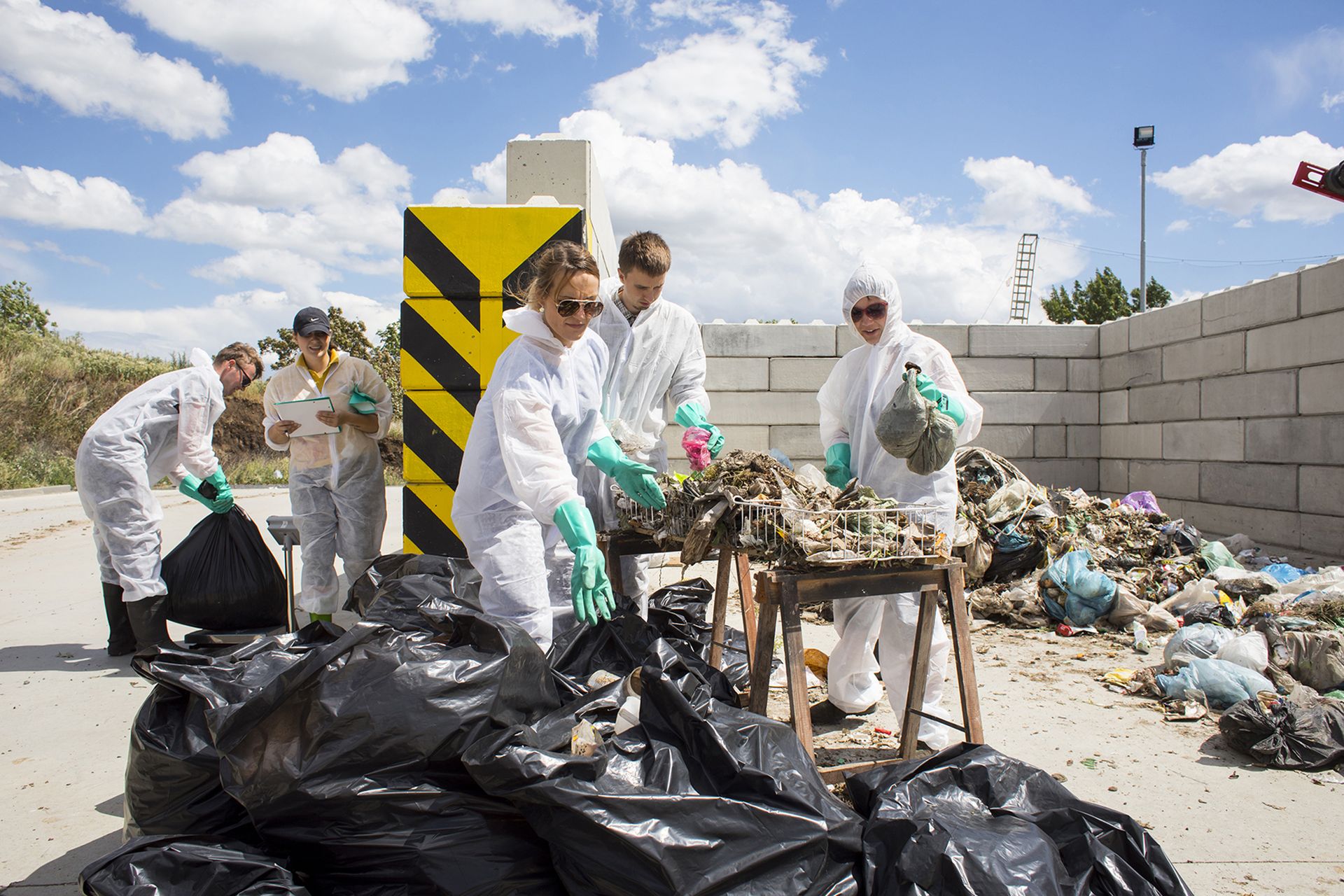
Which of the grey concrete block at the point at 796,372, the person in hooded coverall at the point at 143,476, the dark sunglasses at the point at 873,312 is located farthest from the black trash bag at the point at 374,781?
the grey concrete block at the point at 796,372

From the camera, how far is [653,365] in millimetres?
3551

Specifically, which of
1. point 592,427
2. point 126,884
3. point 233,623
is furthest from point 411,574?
point 233,623

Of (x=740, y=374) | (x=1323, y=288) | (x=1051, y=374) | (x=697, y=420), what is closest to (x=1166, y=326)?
(x=1051, y=374)

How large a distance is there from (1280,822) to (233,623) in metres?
4.66

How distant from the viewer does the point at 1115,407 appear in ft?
24.4

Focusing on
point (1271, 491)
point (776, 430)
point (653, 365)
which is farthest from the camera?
point (776, 430)

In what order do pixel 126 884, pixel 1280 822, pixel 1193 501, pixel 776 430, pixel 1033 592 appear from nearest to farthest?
pixel 126 884 → pixel 1280 822 → pixel 1033 592 → pixel 1193 501 → pixel 776 430

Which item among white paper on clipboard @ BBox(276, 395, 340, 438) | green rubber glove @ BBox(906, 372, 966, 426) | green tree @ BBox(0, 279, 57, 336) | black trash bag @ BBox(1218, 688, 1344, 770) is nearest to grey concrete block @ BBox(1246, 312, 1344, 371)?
black trash bag @ BBox(1218, 688, 1344, 770)

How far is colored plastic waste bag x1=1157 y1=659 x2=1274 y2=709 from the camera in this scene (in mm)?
3506

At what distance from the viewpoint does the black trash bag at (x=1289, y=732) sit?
293 centimetres

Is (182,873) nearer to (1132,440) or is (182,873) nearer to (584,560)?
(584,560)

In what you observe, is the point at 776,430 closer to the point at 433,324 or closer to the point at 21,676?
the point at 433,324

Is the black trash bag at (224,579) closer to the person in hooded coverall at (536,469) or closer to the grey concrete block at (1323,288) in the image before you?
the person in hooded coverall at (536,469)

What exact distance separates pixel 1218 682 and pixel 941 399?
1.91 m
